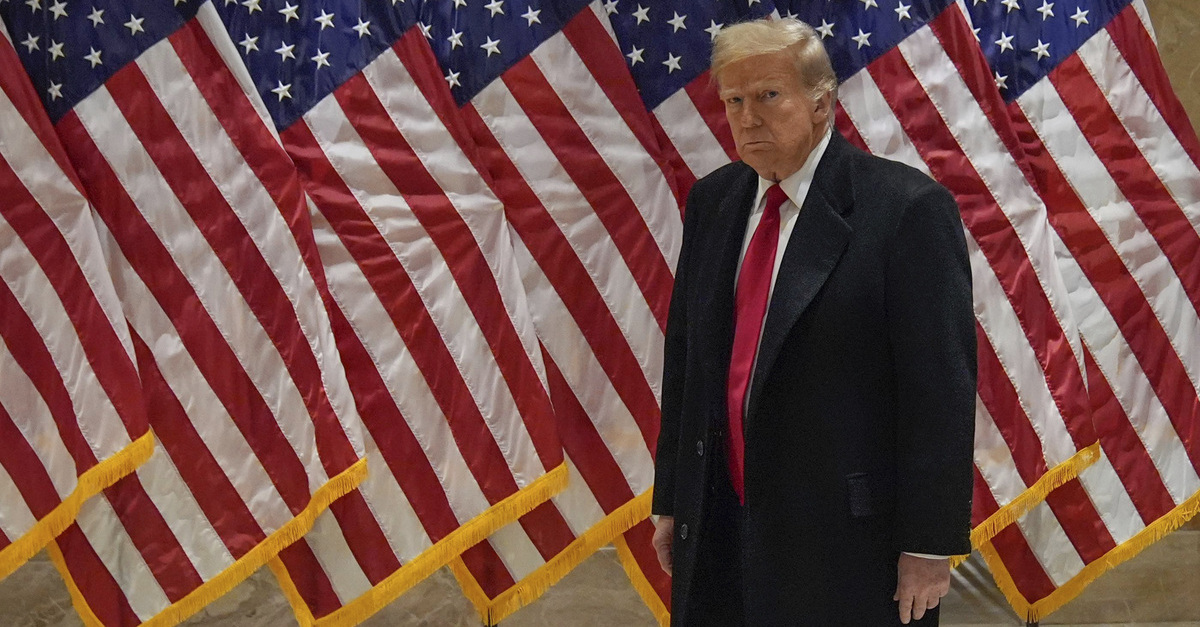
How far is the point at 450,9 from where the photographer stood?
9.67ft

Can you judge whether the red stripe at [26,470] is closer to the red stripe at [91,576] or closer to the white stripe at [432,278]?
the red stripe at [91,576]

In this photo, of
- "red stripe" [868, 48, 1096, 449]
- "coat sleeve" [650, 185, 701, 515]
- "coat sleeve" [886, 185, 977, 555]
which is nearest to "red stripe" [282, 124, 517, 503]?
"coat sleeve" [650, 185, 701, 515]

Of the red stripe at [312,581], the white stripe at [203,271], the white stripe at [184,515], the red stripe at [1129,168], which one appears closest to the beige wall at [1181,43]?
the red stripe at [1129,168]

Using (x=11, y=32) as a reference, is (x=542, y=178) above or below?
below

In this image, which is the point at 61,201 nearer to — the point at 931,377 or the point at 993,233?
the point at 931,377

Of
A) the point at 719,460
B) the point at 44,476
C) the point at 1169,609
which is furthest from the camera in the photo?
the point at 1169,609

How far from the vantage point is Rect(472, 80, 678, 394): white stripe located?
2.95 m

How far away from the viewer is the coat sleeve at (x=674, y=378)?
2.09 meters

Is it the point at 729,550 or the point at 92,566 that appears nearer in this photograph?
the point at 729,550

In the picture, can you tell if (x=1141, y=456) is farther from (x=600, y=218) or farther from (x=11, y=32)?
(x=11, y=32)

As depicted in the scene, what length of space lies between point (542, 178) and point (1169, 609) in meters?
2.08

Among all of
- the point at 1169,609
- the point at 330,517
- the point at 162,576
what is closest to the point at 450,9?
the point at 330,517

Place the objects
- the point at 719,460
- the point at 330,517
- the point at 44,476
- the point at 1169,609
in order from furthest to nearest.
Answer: the point at 1169,609, the point at 330,517, the point at 44,476, the point at 719,460

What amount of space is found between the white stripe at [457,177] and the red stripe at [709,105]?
545mm
